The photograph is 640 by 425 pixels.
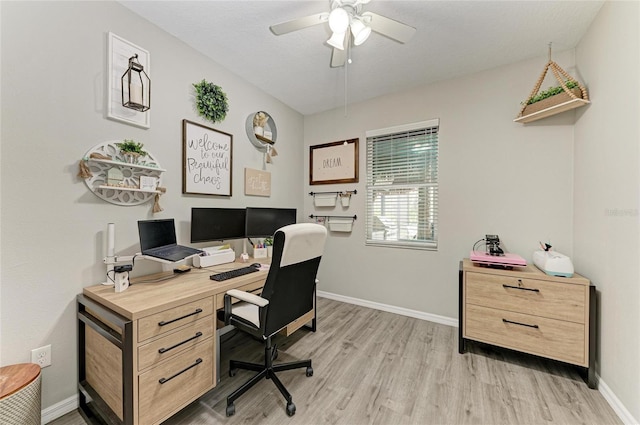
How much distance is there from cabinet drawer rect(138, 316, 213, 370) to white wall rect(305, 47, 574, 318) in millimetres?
2112

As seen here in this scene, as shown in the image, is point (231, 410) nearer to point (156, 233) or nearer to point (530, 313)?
point (156, 233)

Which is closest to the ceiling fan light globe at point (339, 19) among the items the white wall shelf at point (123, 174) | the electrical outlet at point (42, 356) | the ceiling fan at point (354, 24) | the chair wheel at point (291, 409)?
the ceiling fan at point (354, 24)

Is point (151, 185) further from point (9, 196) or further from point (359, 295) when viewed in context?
point (359, 295)

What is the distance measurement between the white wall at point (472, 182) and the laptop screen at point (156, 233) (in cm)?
209

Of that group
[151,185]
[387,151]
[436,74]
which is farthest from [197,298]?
[436,74]

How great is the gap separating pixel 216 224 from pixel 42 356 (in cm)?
127

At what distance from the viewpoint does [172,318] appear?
1.29 metres

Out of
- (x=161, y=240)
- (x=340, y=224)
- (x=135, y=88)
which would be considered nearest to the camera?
(x=135, y=88)

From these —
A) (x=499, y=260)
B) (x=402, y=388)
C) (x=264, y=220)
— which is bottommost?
(x=402, y=388)

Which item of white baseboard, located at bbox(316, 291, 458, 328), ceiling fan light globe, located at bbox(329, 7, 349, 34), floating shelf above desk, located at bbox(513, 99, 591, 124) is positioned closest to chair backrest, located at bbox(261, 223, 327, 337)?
ceiling fan light globe, located at bbox(329, 7, 349, 34)

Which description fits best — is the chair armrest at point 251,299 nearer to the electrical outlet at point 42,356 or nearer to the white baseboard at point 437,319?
the electrical outlet at point 42,356

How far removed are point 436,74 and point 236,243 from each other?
2.77 m

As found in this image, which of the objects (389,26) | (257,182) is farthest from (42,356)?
(389,26)

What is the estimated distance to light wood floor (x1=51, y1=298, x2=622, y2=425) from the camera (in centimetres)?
144
